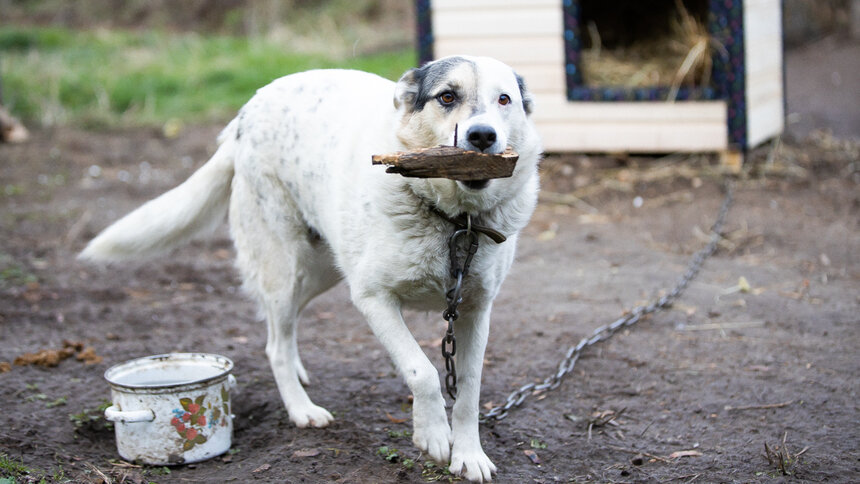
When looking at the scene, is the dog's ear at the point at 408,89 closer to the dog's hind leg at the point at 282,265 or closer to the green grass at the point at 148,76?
the dog's hind leg at the point at 282,265

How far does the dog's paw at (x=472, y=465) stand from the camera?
281 cm

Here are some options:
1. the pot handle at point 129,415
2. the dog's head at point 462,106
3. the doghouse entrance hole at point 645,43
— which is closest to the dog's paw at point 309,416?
the pot handle at point 129,415

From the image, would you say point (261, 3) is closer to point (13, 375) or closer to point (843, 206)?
point (843, 206)

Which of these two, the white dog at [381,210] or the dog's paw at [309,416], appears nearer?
the white dog at [381,210]

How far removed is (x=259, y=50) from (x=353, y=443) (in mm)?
9881

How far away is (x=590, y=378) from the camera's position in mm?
3740

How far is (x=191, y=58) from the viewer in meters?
11.8

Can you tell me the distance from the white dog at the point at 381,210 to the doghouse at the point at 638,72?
396 cm

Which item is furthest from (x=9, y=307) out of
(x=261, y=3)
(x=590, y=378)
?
(x=261, y=3)

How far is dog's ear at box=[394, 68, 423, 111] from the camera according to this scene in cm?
282

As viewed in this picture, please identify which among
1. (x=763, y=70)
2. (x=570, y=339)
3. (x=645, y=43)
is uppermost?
(x=645, y=43)

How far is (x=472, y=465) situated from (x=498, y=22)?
16.9 ft

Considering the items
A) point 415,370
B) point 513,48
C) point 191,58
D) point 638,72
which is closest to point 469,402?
point 415,370

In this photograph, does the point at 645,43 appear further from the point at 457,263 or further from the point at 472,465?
the point at 472,465
